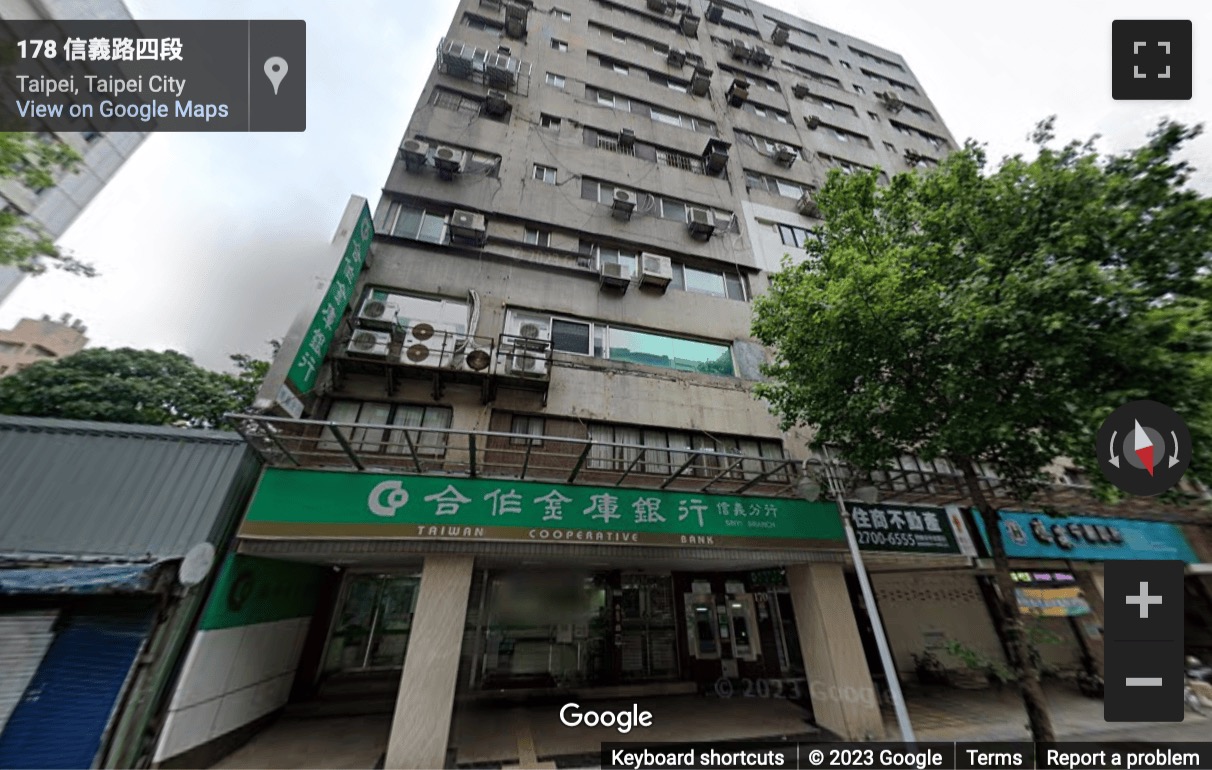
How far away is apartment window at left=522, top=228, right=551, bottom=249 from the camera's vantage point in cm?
1285

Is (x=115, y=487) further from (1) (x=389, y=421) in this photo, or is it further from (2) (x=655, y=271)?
(2) (x=655, y=271)

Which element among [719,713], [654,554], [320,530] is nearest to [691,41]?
[654,554]

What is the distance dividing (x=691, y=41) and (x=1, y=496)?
29.3 m

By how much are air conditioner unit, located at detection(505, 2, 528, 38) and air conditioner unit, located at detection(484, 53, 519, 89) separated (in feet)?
9.86

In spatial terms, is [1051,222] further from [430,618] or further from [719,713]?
[430,618]

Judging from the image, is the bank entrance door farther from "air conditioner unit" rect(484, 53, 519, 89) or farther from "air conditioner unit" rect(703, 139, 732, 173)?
"air conditioner unit" rect(703, 139, 732, 173)

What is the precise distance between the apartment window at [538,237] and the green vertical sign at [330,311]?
14.4 ft

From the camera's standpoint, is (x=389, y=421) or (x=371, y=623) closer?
(x=389, y=421)

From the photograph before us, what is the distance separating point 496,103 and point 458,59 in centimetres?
233

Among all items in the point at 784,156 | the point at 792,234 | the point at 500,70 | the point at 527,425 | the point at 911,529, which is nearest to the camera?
the point at 911,529

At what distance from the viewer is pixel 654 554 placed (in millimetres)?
8203

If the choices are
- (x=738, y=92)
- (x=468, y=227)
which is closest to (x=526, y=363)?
(x=468, y=227)

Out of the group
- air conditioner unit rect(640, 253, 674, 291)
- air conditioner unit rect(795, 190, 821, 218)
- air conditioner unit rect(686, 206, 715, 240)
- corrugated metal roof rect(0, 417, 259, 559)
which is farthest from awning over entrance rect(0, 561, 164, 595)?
air conditioner unit rect(795, 190, 821, 218)

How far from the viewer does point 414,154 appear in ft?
40.3
